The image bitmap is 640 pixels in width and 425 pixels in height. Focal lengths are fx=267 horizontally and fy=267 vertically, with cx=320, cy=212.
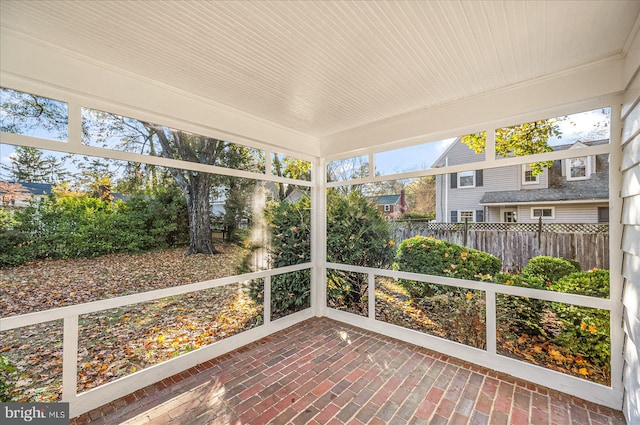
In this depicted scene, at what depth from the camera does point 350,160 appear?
4414 mm

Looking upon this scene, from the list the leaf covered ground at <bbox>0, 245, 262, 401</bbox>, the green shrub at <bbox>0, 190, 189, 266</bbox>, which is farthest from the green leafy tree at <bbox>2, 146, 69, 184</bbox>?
the leaf covered ground at <bbox>0, 245, 262, 401</bbox>

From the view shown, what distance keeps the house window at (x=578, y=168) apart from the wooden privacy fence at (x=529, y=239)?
1.55ft

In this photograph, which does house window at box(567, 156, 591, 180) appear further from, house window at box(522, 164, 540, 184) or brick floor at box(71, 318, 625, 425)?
brick floor at box(71, 318, 625, 425)

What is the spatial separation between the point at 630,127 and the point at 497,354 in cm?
248

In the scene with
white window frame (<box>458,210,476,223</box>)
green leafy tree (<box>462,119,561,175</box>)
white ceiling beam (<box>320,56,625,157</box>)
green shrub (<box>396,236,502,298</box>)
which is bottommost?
green shrub (<box>396,236,502,298</box>)

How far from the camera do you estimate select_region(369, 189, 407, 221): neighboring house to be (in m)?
3.85

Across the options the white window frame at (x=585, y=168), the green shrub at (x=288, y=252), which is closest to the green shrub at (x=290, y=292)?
the green shrub at (x=288, y=252)

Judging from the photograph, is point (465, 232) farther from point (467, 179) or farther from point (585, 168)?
point (585, 168)

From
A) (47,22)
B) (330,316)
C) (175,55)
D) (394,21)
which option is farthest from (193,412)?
(394,21)

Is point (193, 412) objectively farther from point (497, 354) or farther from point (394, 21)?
point (394, 21)

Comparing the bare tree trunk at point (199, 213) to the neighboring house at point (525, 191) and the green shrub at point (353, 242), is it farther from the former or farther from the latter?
the neighboring house at point (525, 191)

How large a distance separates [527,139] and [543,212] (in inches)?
31.4

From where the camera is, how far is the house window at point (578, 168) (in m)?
2.59

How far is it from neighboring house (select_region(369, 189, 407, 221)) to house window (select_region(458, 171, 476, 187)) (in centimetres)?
77
